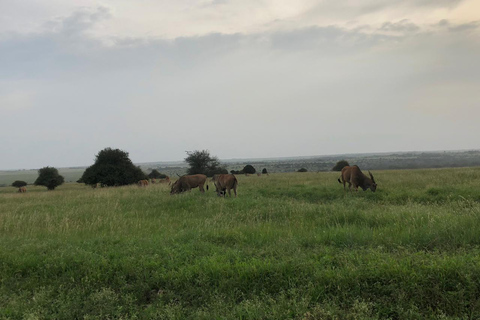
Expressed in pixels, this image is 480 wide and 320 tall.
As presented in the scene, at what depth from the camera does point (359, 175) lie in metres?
15.3

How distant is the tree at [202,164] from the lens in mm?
44875

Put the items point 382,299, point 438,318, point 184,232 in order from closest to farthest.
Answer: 1. point 438,318
2. point 382,299
3. point 184,232

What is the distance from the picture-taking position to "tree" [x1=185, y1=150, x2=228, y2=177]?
4488cm

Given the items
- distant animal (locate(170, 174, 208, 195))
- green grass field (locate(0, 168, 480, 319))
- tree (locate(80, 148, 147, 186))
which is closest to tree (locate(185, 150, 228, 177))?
tree (locate(80, 148, 147, 186))

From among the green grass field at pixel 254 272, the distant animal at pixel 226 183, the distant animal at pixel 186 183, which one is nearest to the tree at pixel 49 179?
the distant animal at pixel 186 183

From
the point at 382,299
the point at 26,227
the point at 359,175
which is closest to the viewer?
→ the point at 382,299

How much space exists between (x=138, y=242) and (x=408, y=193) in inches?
441

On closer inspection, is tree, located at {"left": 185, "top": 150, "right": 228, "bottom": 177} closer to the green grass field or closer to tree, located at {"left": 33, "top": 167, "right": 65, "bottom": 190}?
tree, located at {"left": 33, "top": 167, "right": 65, "bottom": 190}

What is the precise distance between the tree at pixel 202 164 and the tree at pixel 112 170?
35.9 ft

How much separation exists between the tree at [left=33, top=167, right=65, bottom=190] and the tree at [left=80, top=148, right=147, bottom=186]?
38.5 ft

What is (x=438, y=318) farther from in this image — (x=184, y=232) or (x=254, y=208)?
(x=254, y=208)

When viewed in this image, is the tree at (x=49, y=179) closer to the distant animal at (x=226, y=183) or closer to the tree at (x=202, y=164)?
the tree at (x=202, y=164)

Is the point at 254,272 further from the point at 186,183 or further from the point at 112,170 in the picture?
the point at 112,170

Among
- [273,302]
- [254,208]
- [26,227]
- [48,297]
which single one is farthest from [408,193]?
[26,227]
